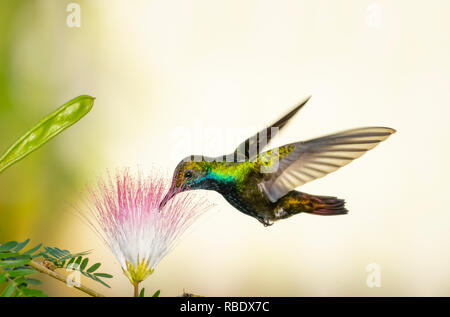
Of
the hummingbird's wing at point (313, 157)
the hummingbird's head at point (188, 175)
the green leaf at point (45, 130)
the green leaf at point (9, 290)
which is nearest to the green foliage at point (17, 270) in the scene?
the green leaf at point (9, 290)

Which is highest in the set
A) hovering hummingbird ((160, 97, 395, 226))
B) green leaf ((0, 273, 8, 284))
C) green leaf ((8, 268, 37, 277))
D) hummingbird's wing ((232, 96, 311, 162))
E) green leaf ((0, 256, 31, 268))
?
hummingbird's wing ((232, 96, 311, 162))

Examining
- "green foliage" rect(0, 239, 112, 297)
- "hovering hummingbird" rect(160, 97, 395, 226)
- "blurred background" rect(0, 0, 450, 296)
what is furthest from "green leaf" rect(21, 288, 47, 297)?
"blurred background" rect(0, 0, 450, 296)

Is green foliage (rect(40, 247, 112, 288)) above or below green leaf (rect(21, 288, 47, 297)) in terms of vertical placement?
above

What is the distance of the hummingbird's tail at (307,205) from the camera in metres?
0.76

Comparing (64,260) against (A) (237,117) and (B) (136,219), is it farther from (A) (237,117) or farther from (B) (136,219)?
(A) (237,117)

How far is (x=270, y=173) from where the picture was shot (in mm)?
740

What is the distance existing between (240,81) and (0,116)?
2.86 ft

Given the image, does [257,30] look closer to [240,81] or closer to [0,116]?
[240,81]

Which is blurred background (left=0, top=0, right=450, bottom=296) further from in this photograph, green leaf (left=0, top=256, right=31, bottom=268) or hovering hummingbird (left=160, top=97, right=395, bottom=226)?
green leaf (left=0, top=256, right=31, bottom=268)

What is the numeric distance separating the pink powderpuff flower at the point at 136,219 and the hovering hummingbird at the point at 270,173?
9cm

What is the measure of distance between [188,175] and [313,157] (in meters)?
0.20

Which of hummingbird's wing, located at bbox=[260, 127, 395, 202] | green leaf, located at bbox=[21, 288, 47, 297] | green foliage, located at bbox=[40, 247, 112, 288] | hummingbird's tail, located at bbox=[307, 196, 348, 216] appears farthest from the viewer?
hummingbird's tail, located at bbox=[307, 196, 348, 216]

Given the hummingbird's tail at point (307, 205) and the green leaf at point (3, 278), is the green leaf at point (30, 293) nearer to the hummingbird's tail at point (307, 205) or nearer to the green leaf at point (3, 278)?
the green leaf at point (3, 278)

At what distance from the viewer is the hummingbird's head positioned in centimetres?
69
